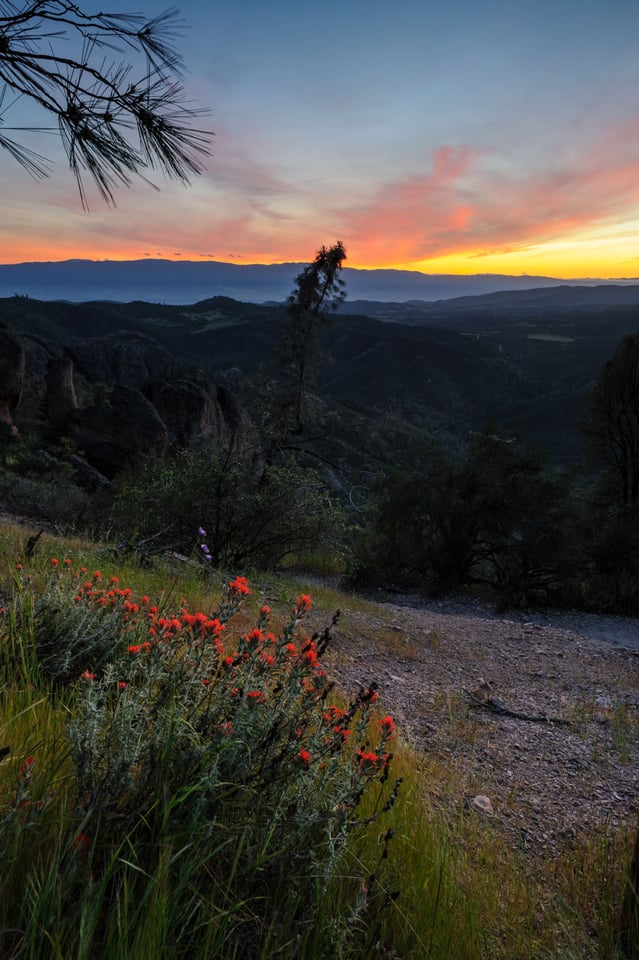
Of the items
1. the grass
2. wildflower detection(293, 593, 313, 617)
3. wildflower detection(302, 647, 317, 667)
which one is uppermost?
wildflower detection(293, 593, 313, 617)

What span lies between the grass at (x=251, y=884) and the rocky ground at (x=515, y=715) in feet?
1.38

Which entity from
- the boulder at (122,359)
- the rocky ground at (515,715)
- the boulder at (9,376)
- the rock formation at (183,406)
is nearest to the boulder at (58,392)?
the boulder at (9,376)

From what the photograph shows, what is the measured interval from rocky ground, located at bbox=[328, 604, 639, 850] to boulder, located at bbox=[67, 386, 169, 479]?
15727 millimetres

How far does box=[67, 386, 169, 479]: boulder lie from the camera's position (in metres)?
20.0

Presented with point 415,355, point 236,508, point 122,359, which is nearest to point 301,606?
point 236,508

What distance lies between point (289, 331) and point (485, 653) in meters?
19.9

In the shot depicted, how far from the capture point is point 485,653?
245 inches

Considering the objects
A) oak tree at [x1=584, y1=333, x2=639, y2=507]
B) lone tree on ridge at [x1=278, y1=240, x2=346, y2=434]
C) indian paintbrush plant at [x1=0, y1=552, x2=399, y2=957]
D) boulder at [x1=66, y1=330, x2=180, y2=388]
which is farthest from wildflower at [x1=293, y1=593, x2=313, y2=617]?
boulder at [x1=66, y1=330, x2=180, y2=388]

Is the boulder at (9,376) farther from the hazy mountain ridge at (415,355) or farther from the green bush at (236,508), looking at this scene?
the hazy mountain ridge at (415,355)

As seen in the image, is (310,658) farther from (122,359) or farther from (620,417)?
(122,359)

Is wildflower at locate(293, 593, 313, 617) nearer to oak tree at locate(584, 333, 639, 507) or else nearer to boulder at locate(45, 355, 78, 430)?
oak tree at locate(584, 333, 639, 507)

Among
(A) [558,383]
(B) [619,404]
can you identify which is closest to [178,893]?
(B) [619,404]

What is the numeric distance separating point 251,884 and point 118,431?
21250 millimetres

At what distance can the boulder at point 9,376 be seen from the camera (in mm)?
18453
